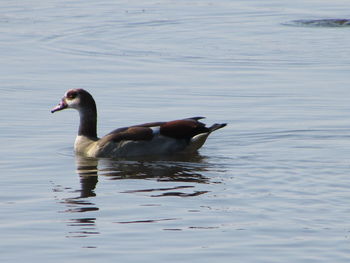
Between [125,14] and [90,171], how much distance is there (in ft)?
47.6

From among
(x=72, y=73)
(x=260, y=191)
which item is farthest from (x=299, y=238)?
(x=72, y=73)

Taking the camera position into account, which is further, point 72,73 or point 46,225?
point 72,73

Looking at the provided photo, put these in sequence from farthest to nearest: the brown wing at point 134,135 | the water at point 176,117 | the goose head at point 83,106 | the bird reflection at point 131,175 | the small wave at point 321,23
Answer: the small wave at point 321,23
the goose head at point 83,106
the brown wing at point 134,135
the bird reflection at point 131,175
the water at point 176,117

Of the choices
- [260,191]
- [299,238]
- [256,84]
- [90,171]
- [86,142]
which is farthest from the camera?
[256,84]

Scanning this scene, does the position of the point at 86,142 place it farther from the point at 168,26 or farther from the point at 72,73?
the point at 168,26

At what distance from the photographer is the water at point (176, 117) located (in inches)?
395

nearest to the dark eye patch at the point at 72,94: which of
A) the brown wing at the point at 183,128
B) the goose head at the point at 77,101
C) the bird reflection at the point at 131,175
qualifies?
the goose head at the point at 77,101

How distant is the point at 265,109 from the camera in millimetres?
16719

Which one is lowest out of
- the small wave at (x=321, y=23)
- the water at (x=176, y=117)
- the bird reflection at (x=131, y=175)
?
the bird reflection at (x=131, y=175)

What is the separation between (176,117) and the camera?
53.7 feet

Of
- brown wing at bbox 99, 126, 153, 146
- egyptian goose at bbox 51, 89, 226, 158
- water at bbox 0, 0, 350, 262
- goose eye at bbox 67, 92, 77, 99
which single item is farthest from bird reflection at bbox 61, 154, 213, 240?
goose eye at bbox 67, 92, 77, 99

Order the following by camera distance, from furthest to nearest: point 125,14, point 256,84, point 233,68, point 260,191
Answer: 1. point 125,14
2. point 233,68
3. point 256,84
4. point 260,191

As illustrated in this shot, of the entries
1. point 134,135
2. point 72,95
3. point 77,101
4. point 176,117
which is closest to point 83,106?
point 77,101

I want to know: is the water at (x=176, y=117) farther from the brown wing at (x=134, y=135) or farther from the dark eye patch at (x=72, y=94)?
the dark eye patch at (x=72, y=94)
